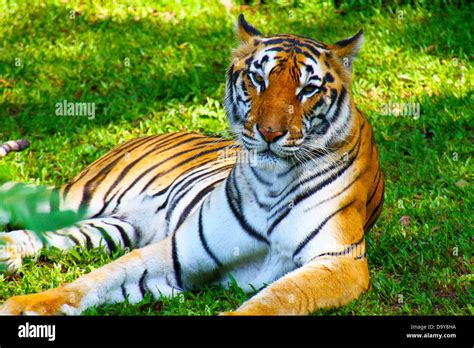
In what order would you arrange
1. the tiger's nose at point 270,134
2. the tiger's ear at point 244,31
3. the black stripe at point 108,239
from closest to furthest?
the tiger's nose at point 270,134
the tiger's ear at point 244,31
the black stripe at point 108,239

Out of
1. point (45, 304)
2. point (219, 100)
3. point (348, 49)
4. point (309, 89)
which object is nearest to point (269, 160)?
point (309, 89)

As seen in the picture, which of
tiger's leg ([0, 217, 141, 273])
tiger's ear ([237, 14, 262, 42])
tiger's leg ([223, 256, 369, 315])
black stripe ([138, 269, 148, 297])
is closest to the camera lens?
tiger's leg ([223, 256, 369, 315])

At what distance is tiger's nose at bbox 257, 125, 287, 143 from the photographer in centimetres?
344

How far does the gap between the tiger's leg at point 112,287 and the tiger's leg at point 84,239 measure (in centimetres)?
48

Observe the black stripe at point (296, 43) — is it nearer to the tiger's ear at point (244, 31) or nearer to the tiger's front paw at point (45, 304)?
the tiger's ear at point (244, 31)

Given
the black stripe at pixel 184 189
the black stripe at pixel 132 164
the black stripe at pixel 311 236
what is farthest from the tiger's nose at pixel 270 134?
the black stripe at pixel 132 164

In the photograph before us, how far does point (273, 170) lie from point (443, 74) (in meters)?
3.57

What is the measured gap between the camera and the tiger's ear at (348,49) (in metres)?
3.88

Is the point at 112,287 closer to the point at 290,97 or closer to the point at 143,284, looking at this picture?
the point at 143,284

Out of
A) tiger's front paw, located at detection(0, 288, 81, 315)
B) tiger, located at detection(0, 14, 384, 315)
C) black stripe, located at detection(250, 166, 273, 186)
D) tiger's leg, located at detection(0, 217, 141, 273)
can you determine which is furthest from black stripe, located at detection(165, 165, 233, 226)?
tiger's front paw, located at detection(0, 288, 81, 315)

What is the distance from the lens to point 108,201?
488 centimetres

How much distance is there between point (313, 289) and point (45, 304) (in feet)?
3.63

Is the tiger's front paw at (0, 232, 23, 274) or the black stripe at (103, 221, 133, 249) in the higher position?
the tiger's front paw at (0, 232, 23, 274)

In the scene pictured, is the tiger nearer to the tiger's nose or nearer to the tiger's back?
the tiger's nose
